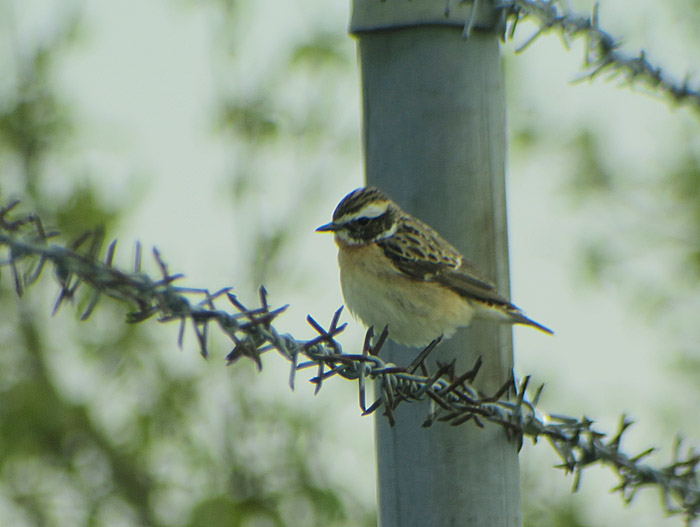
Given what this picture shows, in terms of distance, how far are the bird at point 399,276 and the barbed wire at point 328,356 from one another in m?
0.56

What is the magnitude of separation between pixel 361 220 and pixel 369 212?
5.3 inches

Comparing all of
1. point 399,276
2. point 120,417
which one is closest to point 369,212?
point 399,276

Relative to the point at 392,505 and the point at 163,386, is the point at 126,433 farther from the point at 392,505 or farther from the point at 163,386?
the point at 392,505

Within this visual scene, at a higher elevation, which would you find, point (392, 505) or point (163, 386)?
point (163, 386)

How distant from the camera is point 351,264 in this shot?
12.9 ft

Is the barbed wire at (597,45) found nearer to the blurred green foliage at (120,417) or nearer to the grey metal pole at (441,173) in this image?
the grey metal pole at (441,173)

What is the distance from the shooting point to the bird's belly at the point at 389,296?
359 cm

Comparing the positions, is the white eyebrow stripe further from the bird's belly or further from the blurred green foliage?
the blurred green foliage

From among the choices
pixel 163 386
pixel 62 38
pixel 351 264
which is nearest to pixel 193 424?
pixel 163 386

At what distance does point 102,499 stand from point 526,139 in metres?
4.89

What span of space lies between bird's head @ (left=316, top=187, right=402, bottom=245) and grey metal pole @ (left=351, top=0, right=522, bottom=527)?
1.68ft

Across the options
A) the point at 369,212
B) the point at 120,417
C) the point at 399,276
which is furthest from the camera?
the point at 120,417

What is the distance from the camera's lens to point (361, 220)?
388cm

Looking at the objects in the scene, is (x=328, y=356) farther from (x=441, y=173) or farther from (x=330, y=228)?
(x=330, y=228)
